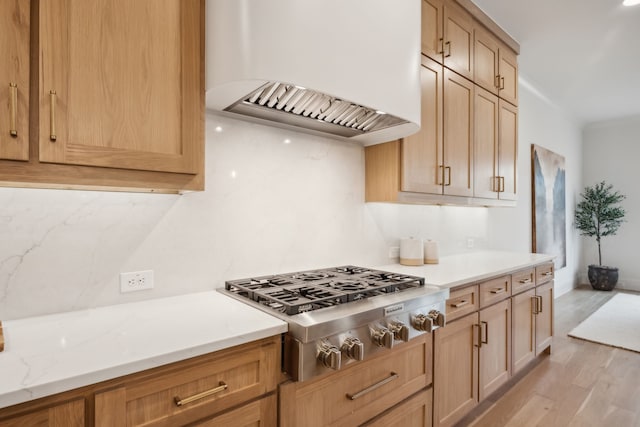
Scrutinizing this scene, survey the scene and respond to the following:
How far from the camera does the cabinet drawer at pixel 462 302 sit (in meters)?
1.93

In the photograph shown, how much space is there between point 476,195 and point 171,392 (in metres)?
2.42

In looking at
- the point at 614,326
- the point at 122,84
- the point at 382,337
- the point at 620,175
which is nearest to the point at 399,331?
the point at 382,337

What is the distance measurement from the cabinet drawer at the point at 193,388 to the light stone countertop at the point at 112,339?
4cm

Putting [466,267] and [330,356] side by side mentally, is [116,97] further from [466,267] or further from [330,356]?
[466,267]

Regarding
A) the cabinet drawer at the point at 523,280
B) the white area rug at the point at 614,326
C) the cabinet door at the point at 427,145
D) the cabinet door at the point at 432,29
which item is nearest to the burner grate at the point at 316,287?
the cabinet door at the point at 427,145

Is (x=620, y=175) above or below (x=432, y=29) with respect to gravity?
below

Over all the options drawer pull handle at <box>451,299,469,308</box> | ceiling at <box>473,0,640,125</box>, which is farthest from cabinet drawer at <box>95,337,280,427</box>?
ceiling at <box>473,0,640,125</box>

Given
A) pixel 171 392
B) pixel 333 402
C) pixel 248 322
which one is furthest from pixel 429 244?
pixel 171 392

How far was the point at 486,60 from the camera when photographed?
9.11ft

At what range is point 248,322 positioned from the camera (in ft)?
3.86

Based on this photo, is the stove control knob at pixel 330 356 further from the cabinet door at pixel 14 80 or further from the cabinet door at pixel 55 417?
the cabinet door at pixel 14 80

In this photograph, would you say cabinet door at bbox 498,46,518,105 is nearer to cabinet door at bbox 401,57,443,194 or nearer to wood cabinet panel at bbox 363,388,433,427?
cabinet door at bbox 401,57,443,194

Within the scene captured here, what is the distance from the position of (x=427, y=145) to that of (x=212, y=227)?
143cm

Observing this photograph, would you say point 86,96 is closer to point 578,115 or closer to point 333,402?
point 333,402
